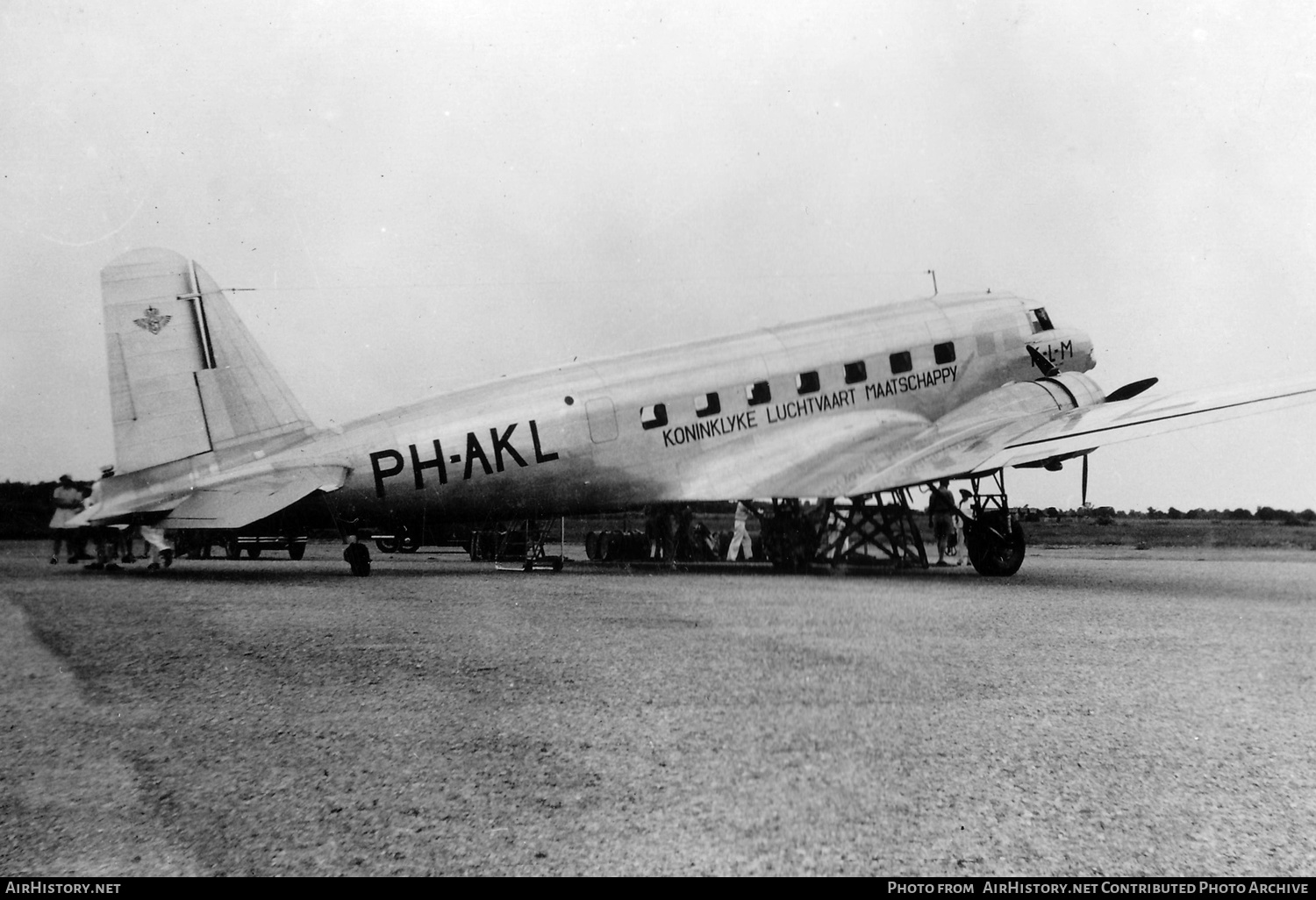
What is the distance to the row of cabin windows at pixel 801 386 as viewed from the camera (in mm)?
12977

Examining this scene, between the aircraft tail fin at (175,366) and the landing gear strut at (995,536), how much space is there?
30.7 feet

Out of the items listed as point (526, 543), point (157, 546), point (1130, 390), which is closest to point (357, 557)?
point (157, 546)

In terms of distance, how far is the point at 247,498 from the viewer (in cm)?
1043

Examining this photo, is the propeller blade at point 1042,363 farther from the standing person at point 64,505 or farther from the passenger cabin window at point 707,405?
the standing person at point 64,505

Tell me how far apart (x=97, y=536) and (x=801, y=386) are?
404 inches

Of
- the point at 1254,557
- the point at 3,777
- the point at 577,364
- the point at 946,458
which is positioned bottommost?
the point at 1254,557

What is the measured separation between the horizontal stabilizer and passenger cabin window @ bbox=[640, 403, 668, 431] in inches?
168

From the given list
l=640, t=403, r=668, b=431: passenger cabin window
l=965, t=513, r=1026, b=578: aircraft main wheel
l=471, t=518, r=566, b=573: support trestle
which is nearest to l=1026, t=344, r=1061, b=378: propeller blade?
l=965, t=513, r=1026, b=578: aircraft main wheel

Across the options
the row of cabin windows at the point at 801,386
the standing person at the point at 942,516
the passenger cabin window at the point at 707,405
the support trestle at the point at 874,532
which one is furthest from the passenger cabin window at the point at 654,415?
the standing person at the point at 942,516

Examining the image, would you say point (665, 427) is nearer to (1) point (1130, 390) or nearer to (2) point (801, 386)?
(2) point (801, 386)

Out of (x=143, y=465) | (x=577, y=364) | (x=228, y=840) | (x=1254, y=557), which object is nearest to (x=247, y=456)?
(x=143, y=465)
